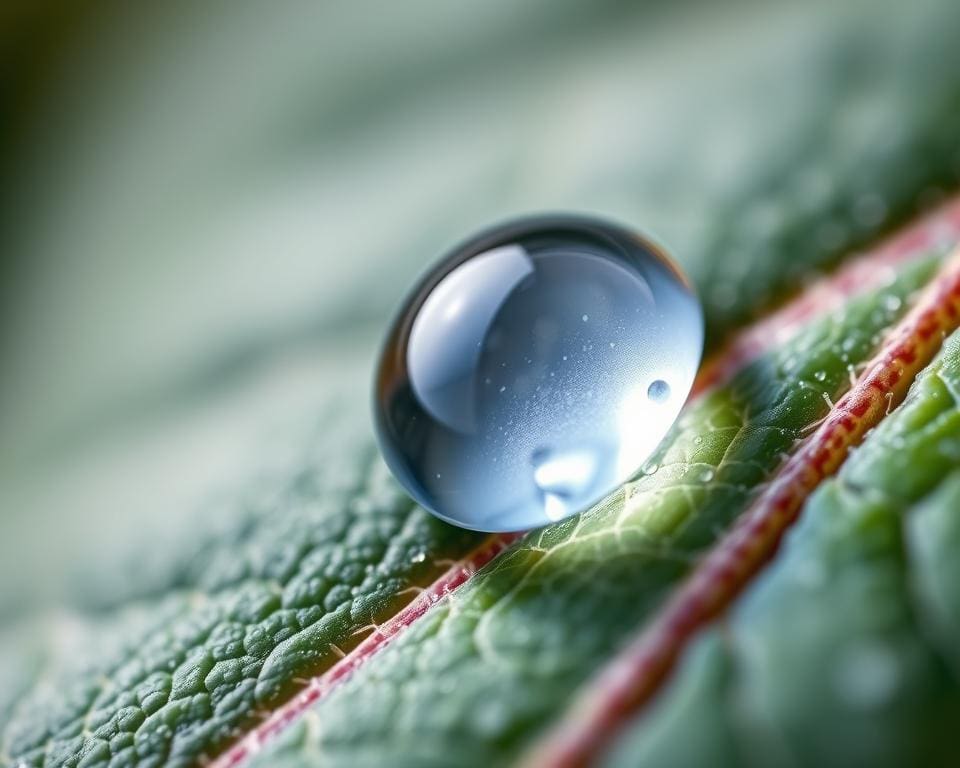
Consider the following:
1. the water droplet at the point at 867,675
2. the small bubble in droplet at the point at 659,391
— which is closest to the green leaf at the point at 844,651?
the water droplet at the point at 867,675

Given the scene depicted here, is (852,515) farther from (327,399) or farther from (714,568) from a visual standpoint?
(327,399)

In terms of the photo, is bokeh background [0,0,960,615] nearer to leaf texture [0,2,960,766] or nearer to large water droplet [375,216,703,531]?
leaf texture [0,2,960,766]

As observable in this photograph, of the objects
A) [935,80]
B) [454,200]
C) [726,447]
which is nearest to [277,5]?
[454,200]

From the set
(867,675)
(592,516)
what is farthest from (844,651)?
(592,516)

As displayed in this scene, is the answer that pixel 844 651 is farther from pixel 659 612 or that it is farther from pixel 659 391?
pixel 659 391

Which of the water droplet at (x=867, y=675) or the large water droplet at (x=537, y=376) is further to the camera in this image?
the large water droplet at (x=537, y=376)

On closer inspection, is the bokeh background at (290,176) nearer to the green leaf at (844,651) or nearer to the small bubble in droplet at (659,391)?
the small bubble in droplet at (659,391)
